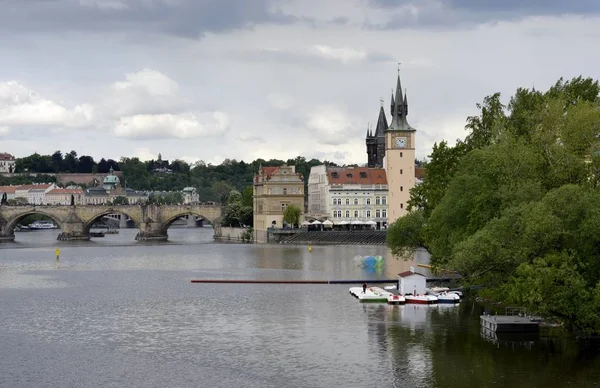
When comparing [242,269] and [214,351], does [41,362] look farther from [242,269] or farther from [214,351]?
[242,269]

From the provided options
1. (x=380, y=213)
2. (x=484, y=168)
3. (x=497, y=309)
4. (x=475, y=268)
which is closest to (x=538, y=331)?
(x=475, y=268)

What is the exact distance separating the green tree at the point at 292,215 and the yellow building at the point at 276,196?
1788 mm

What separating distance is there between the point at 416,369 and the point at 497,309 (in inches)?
580

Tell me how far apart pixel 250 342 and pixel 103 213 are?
104 metres

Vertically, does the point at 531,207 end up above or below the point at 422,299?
above

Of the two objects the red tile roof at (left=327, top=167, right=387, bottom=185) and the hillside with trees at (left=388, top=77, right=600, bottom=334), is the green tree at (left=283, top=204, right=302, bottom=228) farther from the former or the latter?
the hillside with trees at (left=388, top=77, right=600, bottom=334)

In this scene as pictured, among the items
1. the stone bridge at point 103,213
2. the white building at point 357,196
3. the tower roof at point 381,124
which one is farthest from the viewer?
the stone bridge at point 103,213

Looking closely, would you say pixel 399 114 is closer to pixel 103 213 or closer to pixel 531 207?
pixel 103 213

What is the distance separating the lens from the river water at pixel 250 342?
36.3 metres

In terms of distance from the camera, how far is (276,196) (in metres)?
125

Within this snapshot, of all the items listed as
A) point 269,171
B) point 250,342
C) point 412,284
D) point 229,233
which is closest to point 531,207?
point 250,342

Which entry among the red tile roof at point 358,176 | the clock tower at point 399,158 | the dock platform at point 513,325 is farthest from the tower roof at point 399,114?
the dock platform at point 513,325

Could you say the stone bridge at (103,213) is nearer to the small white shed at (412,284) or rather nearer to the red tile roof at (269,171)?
the red tile roof at (269,171)

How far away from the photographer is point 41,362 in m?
39.8
